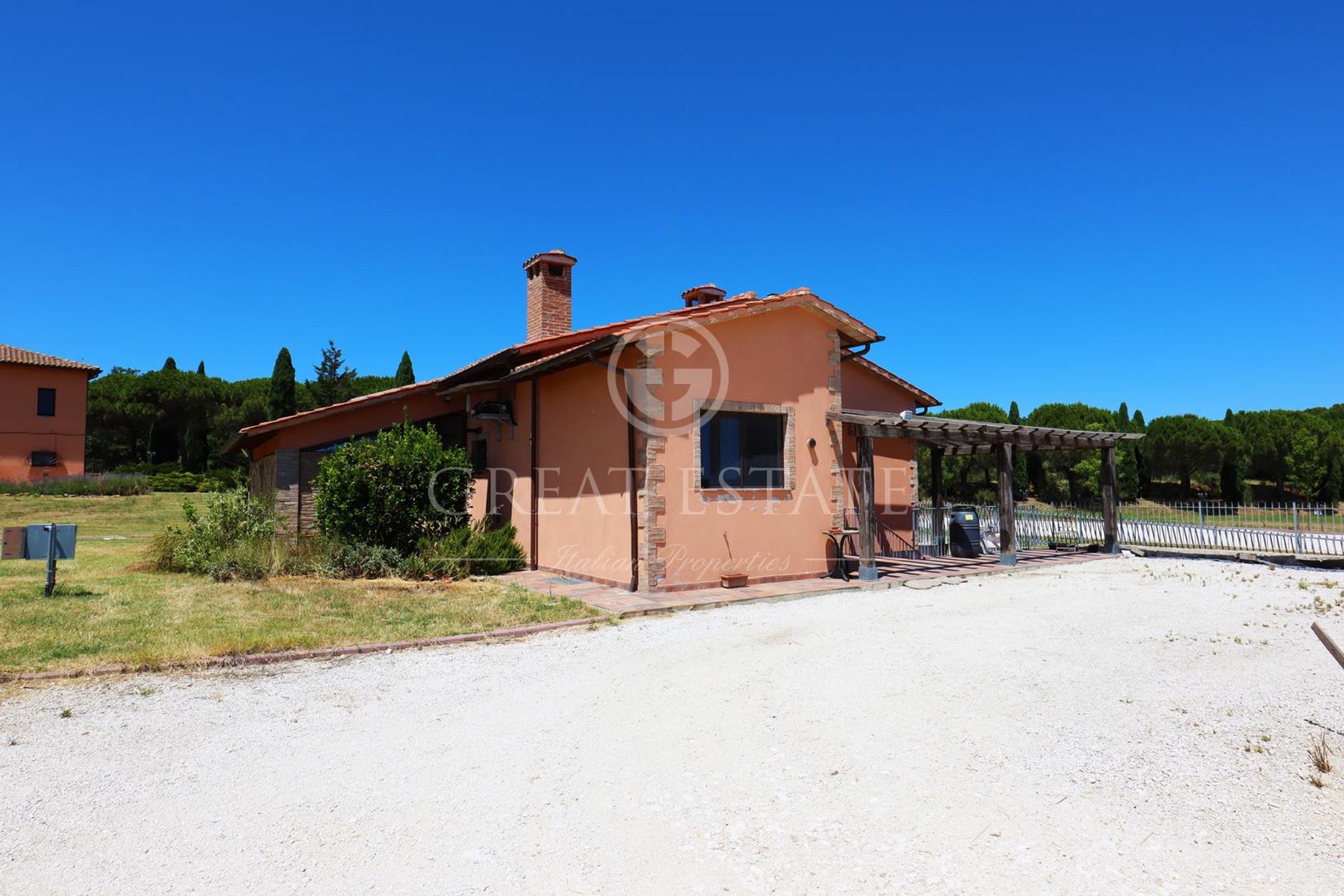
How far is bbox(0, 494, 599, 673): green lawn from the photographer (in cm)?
657

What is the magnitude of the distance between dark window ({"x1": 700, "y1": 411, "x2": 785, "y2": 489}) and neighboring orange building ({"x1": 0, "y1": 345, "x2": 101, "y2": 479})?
119ft

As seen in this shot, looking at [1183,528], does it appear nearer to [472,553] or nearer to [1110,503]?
[1110,503]

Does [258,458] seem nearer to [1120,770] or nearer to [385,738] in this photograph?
[385,738]

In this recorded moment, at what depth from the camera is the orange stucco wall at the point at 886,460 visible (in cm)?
1559

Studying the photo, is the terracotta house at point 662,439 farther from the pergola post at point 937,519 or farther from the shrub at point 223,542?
the pergola post at point 937,519

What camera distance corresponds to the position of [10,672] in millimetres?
5781

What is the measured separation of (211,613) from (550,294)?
10021 millimetres

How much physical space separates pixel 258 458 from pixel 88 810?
15.5 metres

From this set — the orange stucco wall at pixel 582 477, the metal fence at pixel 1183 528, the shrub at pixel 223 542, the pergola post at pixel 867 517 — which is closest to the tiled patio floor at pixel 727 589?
the pergola post at pixel 867 517

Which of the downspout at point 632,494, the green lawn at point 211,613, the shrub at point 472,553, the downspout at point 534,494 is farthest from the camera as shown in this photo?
the downspout at point 534,494

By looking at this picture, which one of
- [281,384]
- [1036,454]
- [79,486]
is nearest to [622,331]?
[79,486]

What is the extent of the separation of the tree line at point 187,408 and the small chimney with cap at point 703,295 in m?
27.3

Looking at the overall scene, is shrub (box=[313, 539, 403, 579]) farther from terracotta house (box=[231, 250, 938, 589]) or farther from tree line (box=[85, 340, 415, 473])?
tree line (box=[85, 340, 415, 473])

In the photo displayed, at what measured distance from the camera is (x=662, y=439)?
411 inches
